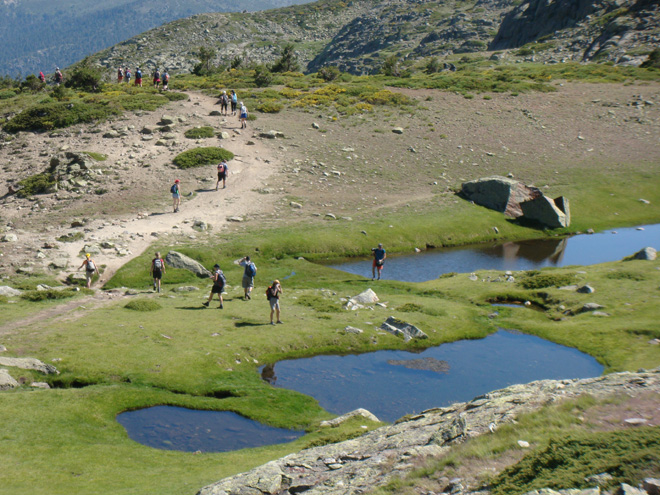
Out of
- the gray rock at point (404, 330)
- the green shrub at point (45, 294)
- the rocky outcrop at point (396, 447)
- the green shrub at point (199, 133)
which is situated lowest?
the gray rock at point (404, 330)

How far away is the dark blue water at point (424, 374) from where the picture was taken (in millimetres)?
25312

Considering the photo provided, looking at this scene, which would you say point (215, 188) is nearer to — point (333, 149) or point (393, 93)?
point (333, 149)

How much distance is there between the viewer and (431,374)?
28.0 metres

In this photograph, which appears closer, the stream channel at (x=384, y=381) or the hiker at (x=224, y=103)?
the stream channel at (x=384, y=381)

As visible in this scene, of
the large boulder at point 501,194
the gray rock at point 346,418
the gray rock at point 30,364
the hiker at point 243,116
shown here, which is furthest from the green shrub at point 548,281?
the hiker at point 243,116

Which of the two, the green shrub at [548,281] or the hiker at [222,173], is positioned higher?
the hiker at [222,173]

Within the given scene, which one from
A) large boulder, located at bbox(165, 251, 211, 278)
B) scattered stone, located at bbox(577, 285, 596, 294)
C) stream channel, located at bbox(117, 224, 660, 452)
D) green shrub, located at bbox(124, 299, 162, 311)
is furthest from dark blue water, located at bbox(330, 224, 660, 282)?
green shrub, located at bbox(124, 299, 162, 311)

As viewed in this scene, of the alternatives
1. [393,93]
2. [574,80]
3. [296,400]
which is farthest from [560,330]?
[574,80]

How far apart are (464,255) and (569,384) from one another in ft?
115

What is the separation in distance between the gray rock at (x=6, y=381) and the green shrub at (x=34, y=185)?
34.5m

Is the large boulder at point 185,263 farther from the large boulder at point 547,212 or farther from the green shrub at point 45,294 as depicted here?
the large boulder at point 547,212

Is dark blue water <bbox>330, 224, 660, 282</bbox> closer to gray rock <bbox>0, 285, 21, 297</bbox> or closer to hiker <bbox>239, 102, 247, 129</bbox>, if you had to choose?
gray rock <bbox>0, 285, 21, 297</bbox>

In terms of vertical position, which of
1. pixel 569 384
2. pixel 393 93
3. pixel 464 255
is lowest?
pixel 464 255

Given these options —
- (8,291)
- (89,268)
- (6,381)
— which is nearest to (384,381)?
(6,381)
